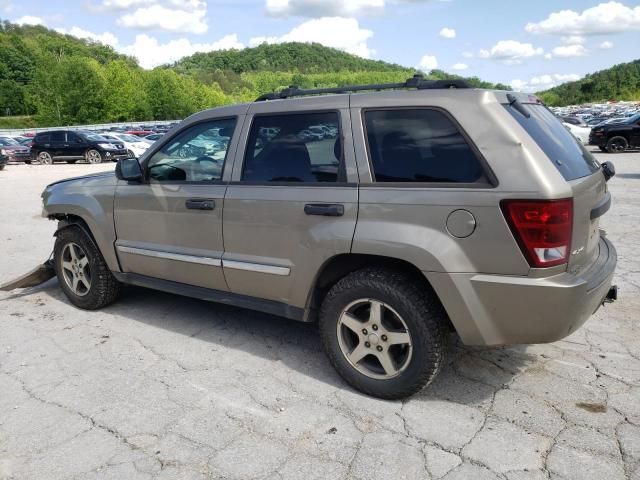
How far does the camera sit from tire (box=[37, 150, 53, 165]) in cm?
2548

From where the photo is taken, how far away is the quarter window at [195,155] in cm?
379

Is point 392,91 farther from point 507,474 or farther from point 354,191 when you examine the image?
point 507,474

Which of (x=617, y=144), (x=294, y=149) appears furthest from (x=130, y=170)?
(x=617, y=144)

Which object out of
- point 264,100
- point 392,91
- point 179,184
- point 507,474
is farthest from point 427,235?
point 179,184

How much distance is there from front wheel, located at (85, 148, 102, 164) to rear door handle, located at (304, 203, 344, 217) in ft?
80.9

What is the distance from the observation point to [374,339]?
10.2ft

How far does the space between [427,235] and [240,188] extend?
140cm

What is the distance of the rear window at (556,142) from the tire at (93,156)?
25.2m

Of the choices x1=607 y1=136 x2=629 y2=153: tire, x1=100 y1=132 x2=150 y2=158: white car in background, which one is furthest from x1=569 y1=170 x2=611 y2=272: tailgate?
→ x1=100 y1=132 x2=150 y2=158: white car in background

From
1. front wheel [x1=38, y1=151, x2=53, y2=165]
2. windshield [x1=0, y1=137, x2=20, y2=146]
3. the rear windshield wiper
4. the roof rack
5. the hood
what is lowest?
front wheel [x1=38, y1=151, x2=53, y2=165]

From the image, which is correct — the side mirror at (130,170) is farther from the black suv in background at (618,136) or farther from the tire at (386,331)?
the black suv in background at (618,136)

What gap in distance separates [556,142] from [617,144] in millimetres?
20170

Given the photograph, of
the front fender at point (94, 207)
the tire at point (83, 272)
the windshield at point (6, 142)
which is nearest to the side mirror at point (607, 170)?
the front fender at point (94, 207)

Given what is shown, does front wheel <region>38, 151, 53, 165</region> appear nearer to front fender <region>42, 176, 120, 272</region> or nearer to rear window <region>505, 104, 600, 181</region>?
front fender <region>42, 176, 120, 272</region>
